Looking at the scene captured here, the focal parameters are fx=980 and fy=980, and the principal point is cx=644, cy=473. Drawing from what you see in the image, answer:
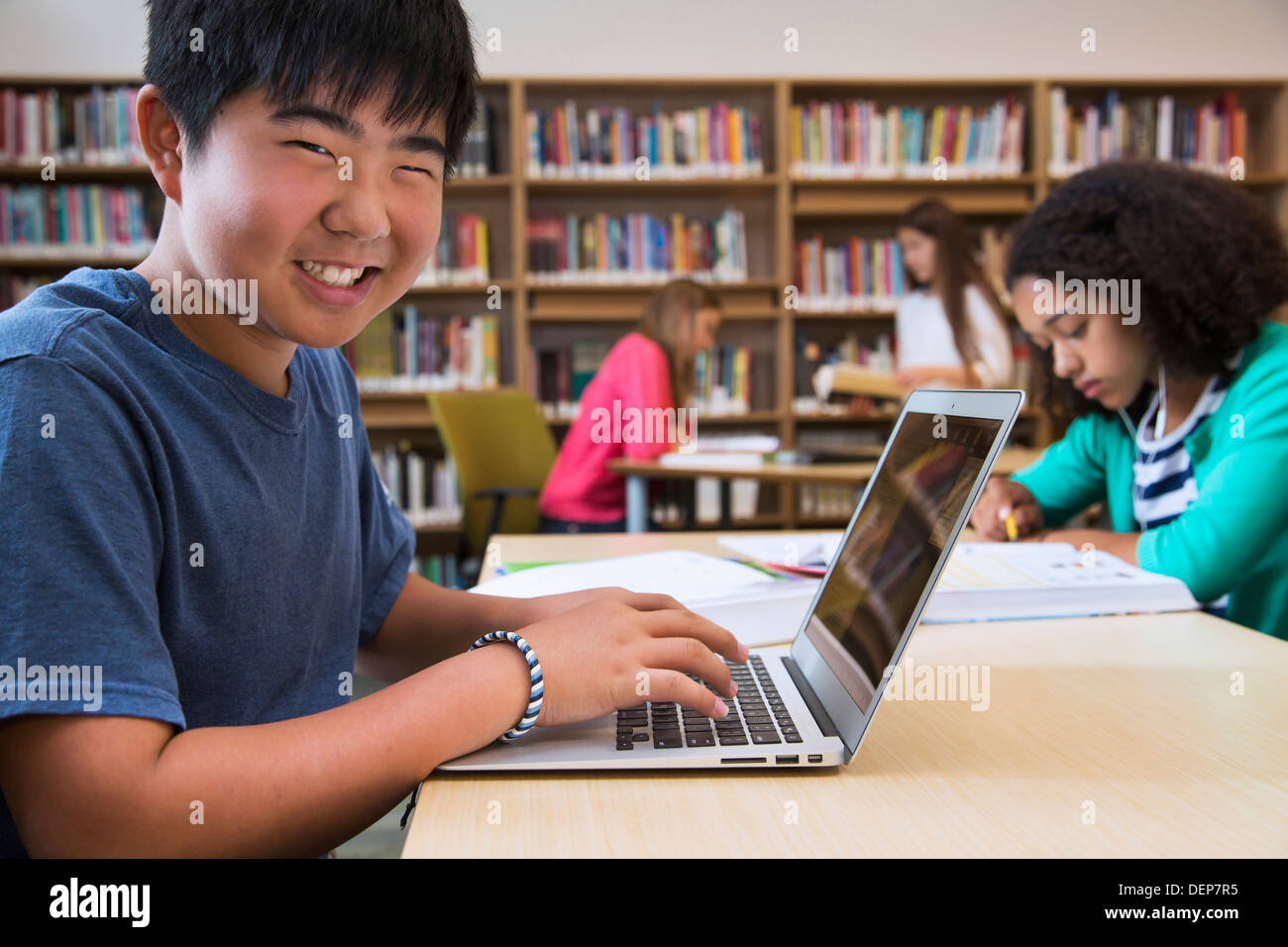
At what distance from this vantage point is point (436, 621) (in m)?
0.97

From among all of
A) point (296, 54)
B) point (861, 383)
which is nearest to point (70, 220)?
point (861, 383)

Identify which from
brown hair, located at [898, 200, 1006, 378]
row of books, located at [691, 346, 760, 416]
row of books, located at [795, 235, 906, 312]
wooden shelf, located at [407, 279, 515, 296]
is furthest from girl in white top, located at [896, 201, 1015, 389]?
wooden shelf, located at [407, 279, 515, 296]

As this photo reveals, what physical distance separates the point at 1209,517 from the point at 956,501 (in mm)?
804

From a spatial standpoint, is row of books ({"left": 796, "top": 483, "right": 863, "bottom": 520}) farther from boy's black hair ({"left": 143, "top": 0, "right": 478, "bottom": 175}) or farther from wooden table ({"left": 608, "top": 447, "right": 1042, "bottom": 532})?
boy's black hair ({"left": 143, "top": 0, "right": 478, "bottom": 175})

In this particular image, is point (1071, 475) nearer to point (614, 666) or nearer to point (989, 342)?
point (614, 666)

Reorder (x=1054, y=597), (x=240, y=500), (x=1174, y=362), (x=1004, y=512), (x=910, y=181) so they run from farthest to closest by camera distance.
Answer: (x=910, y=181)
(x=1004, y=512)
(x=1174, y=362)
(x=1054, y=597)
(x=240, y=500)

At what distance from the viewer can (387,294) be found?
31.4 inches

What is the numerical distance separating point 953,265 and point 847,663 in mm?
3400

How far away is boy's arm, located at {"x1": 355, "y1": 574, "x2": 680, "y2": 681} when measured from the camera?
920 mm

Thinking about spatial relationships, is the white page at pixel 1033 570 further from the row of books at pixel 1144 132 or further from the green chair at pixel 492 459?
the row of books at pixel 1144 132

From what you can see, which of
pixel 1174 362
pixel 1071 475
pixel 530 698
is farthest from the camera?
pixel 1071 475
